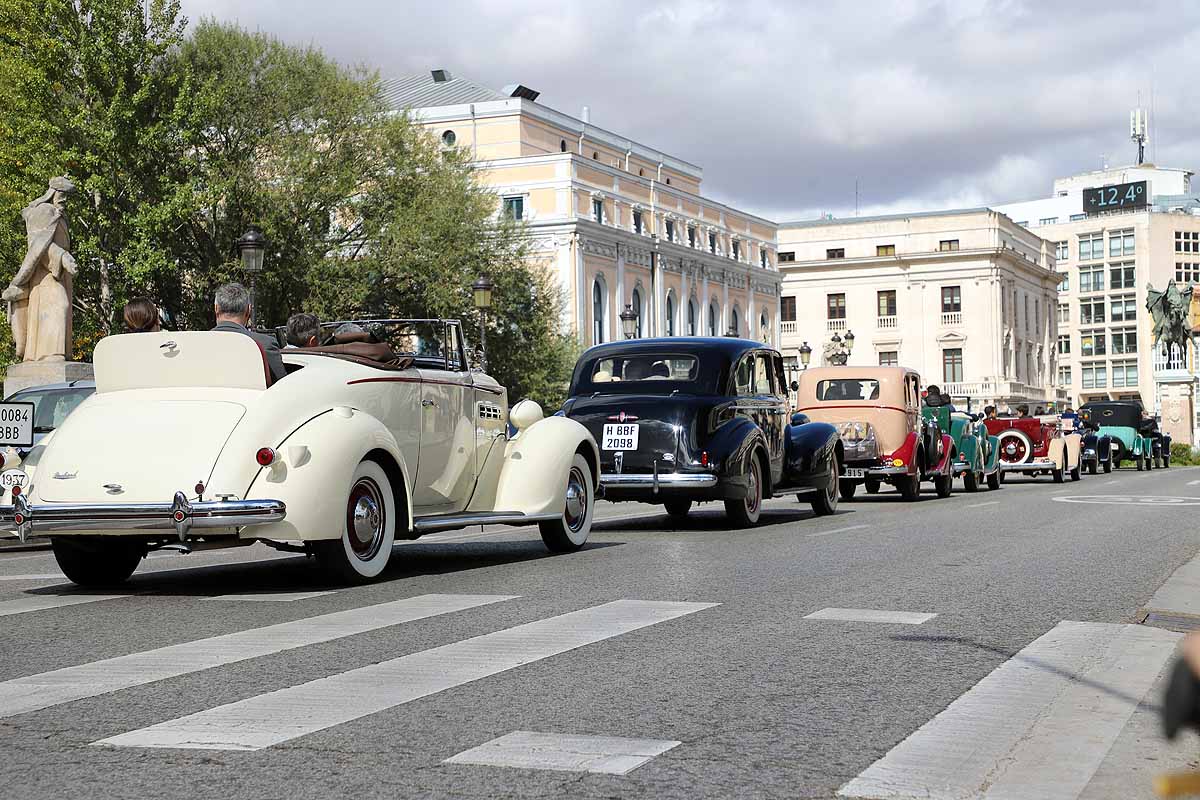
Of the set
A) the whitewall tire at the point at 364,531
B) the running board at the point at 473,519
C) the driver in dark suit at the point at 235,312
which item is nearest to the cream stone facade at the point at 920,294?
the running board at the point at 473,519

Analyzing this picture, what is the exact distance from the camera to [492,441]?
11.8 m

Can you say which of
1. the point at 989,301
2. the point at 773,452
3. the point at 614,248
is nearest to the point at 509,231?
the point at 614,248

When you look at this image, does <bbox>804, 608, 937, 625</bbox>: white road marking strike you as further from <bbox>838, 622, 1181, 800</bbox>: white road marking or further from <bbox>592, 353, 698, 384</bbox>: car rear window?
<bbox>592, 353, 698, 384</bbox>: car rear window

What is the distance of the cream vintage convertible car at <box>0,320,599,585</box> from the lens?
342 inches

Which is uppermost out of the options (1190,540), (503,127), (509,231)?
(503,127)

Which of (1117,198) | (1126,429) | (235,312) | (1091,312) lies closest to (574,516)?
(235,312)

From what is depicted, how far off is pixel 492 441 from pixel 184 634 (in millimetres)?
4596

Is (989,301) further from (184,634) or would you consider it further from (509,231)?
(184,634)

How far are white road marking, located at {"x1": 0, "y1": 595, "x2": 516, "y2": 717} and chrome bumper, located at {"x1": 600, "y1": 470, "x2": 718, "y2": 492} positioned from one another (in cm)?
675

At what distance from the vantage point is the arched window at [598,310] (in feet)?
240

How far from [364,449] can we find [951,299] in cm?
10355

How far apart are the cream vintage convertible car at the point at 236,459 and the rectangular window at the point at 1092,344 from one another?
136504 millimetres

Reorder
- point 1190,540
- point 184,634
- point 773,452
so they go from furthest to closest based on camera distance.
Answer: point 773,452, point 1190,540, point 184,634

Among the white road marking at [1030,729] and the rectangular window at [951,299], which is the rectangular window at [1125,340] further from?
the white road marking at [1030,729]
